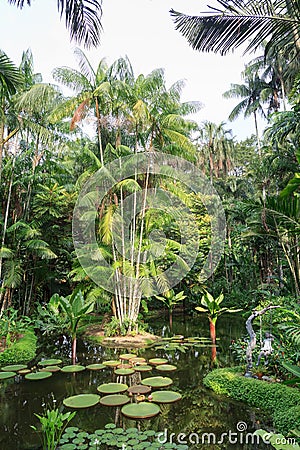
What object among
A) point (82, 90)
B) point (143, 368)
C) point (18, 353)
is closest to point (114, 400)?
point (143, 368)

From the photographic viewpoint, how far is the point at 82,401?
14.5 feet

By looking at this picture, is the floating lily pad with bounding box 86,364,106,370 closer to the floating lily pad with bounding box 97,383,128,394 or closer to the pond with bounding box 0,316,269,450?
the pond with bounding box 0,316,269,450

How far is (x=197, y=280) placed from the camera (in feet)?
47.0

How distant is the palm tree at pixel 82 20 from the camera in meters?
3.93

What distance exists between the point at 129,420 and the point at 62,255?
27.7 ft

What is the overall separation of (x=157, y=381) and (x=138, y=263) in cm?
377

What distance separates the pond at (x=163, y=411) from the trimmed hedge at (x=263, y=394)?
0.13 metres

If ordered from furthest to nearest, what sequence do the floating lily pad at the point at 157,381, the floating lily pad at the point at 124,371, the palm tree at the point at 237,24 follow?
the floating lily pad at the point at 124,371 → the floating lily pad at the point at 157,381 → the palm tree at the point at 237,24

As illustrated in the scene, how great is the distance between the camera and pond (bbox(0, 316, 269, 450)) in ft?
11.6

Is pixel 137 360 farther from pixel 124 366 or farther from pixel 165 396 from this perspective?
pixel 165 396

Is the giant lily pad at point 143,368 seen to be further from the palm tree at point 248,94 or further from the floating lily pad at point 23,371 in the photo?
the palm tree at point 248,94

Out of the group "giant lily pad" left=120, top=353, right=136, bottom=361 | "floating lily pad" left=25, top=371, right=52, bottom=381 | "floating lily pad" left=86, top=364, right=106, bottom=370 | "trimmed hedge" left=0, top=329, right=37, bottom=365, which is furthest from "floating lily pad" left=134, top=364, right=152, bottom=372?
"trimmed hedge" left=0, top=329, right=37, bottom=365

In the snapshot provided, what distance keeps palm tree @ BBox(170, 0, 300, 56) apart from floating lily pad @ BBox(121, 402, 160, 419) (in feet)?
13.7

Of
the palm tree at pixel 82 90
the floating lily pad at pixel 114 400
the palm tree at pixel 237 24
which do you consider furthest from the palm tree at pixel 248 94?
the floating lily pad at pixel 114 400
